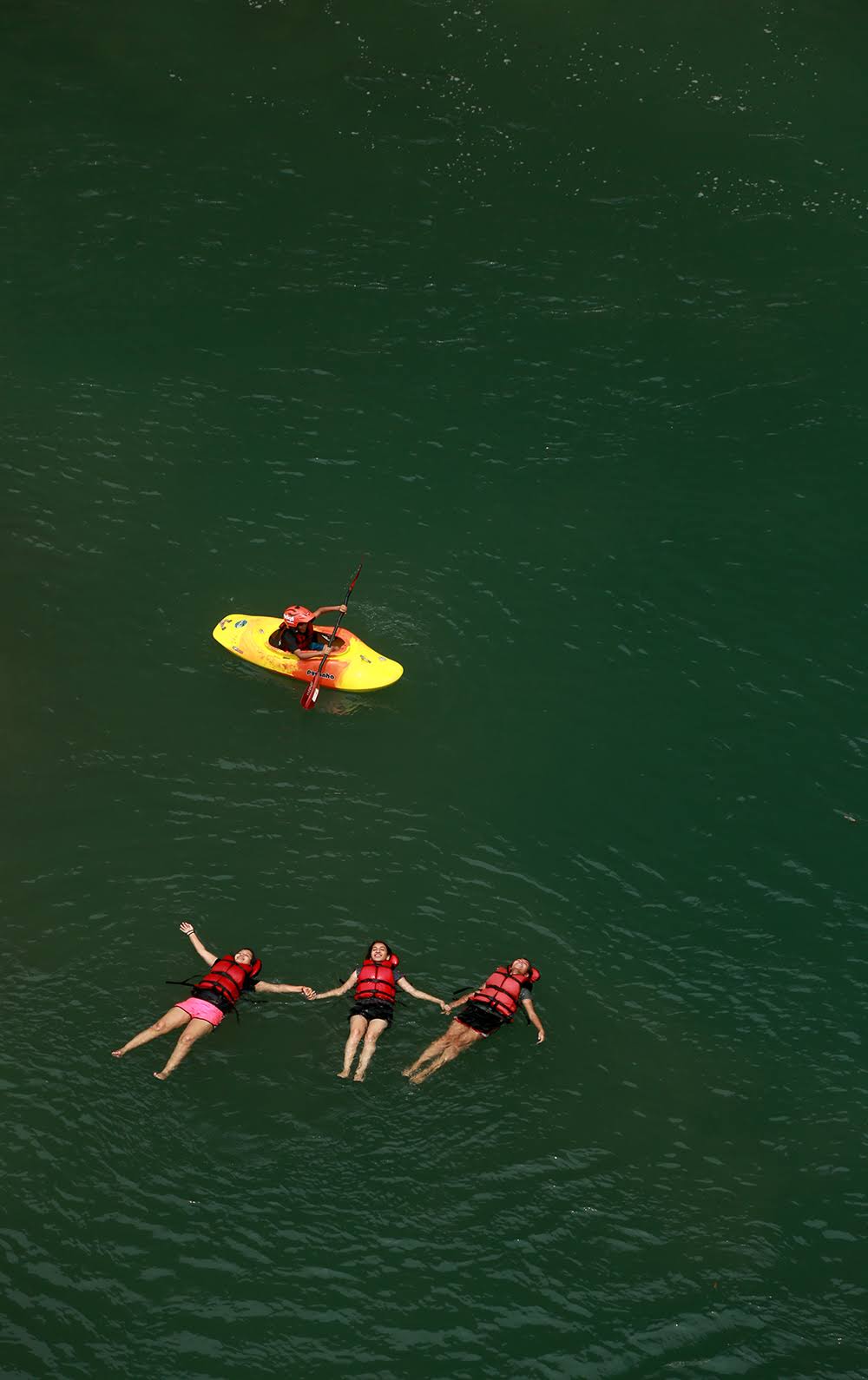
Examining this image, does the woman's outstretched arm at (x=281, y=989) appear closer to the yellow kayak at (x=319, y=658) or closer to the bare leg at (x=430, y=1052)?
the bare leg at (x=430, y=1052)

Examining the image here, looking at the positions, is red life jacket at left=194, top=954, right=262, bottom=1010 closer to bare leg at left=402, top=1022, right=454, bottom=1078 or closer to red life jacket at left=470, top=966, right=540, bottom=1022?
bare leg at left=402, top=1022, right=454, bottom=1078

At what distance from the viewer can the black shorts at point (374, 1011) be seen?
22.3 m

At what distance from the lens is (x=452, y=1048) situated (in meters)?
22.4

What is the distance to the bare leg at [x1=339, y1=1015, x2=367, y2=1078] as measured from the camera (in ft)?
72.2

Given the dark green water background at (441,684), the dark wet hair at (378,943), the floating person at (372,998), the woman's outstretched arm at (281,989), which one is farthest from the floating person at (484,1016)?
the woman's outstretched arm at (281,989)

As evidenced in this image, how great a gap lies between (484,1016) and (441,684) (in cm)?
735

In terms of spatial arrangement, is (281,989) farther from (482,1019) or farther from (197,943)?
A: (482,1019)

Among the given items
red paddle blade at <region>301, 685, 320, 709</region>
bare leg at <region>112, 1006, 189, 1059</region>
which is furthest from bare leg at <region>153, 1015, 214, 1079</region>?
red paddle blade at <region>301, 685, 320, 709</region>

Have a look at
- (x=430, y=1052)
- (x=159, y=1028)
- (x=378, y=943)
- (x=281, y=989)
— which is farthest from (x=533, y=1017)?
(x=159, y=1028)

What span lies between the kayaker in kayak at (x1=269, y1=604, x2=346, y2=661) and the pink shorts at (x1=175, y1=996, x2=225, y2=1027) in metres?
7.35

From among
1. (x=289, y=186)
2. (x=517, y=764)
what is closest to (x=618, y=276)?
(x=289, y=186)

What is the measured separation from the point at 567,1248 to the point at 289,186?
2833 centimetres

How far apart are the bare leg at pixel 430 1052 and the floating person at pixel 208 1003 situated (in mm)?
1813

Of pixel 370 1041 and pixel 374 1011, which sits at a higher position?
pixel 374 1011
